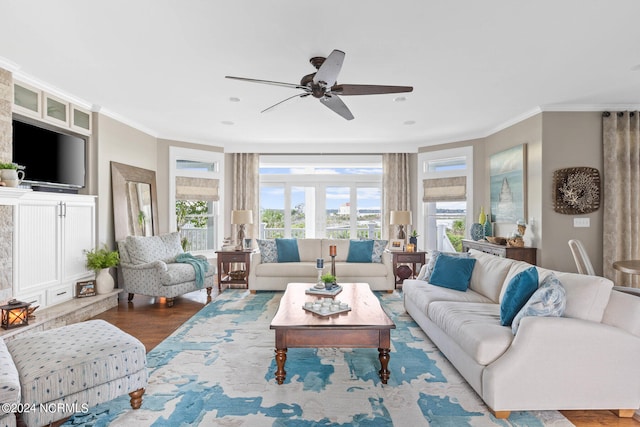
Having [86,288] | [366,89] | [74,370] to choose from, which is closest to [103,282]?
[86,288]

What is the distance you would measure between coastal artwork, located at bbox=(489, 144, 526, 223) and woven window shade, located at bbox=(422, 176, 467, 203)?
24.9 inches

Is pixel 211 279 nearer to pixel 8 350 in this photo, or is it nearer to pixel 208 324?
pixel 208 324

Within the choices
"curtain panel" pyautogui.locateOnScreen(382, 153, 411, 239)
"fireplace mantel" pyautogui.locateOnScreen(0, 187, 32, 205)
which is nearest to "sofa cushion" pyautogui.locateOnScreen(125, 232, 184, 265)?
"fireplace mantel" pyautogui.locateOnScreen(0, 187, 32, 205)

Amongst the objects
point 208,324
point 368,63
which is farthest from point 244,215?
point 368,63

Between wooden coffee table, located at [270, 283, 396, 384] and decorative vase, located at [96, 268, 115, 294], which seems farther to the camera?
decorative vase, located at [96, 268, 115, 294]

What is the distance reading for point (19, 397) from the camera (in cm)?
170

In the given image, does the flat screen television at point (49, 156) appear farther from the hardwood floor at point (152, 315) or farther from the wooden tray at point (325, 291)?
the wooden tray at point (325, 291)

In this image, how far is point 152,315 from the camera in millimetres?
4242

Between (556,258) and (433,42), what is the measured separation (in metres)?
3.45

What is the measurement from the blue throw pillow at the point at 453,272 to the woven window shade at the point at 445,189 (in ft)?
9.64

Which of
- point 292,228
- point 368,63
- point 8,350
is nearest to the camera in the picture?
point 8,350

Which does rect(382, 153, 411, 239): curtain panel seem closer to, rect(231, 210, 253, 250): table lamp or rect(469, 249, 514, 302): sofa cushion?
rect(231, 210, 253, 250): table lamp

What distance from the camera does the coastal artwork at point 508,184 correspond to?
16.4 feet

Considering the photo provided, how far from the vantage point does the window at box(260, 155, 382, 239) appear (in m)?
7.34
